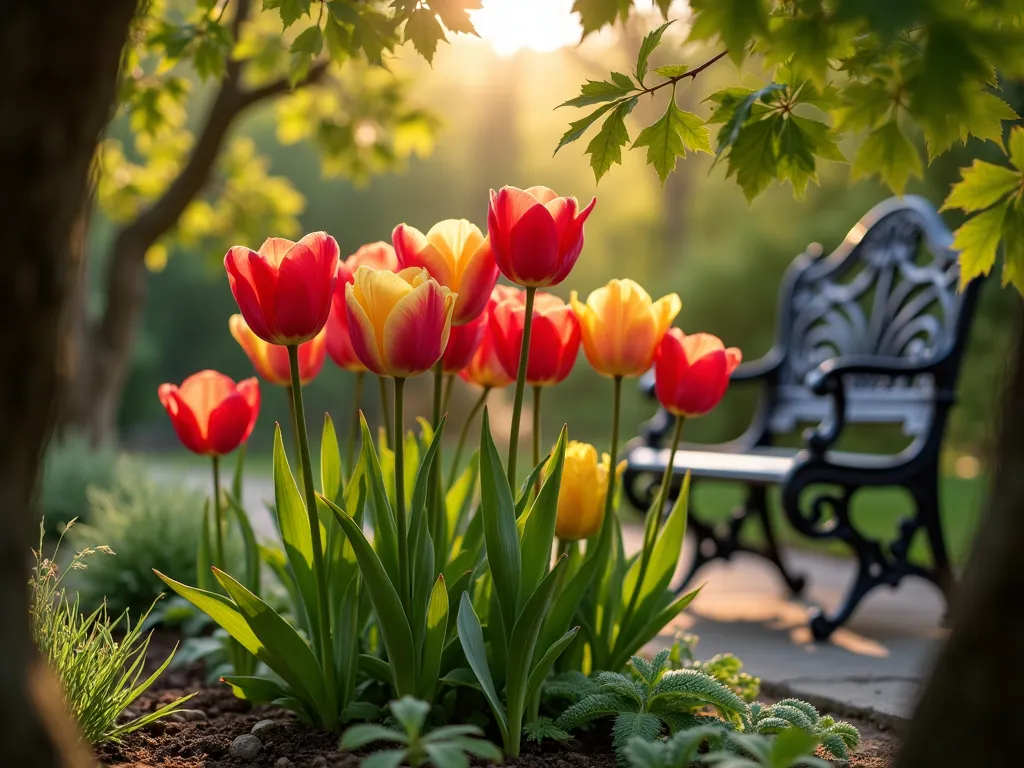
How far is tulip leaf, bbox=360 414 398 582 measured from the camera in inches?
74.0

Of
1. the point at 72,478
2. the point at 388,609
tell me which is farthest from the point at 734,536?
the point at 72,478

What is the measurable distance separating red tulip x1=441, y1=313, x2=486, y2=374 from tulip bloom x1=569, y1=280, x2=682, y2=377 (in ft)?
0.75

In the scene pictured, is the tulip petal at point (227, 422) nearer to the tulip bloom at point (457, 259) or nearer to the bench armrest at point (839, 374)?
the tulip bloom at point (457, 259)

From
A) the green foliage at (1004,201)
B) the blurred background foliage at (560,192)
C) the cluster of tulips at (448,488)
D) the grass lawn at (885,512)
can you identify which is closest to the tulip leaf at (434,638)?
the cluster of tulips at (448,488)

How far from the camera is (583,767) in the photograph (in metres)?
1.87

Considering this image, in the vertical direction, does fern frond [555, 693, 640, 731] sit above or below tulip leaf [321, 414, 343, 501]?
below

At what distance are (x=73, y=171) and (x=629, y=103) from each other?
1.01 meters

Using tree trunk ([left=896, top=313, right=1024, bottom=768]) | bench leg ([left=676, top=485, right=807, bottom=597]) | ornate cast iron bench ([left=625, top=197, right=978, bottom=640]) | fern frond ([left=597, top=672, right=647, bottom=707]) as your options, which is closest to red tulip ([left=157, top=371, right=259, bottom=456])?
fern frond ([left=597, top=672, right=647, bottom=707])

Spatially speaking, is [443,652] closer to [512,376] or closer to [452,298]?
→ [512,376]

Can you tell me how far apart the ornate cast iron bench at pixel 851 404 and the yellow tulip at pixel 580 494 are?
6.11 ft

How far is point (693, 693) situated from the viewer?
1901 millimetres

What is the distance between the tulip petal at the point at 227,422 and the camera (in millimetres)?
2184

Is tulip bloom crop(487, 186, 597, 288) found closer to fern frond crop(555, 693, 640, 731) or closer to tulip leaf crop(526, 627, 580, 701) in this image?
tulip leaf crop(526, 627, 580, 701)

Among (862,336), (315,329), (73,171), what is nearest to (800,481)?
(862,336)
